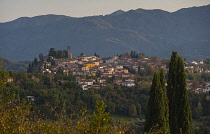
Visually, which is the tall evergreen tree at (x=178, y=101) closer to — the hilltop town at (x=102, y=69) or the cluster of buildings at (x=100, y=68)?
the hilltop town at (x=102, y=69)

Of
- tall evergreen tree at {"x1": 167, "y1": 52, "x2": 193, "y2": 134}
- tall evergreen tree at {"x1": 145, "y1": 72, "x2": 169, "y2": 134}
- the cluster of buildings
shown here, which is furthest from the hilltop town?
tall evergreen tree at {"x1": 145, "y1": 72, "x2": 169, "y2": 134}

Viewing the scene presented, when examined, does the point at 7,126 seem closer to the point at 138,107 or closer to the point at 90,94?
the point at 138,107

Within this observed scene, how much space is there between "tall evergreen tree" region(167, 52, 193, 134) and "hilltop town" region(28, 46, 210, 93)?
4383 cm

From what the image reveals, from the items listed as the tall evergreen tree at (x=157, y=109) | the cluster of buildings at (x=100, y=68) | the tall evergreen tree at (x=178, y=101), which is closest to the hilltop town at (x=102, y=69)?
the cluster of buildings at (x=100, y=68)

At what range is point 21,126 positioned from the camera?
9070 mm

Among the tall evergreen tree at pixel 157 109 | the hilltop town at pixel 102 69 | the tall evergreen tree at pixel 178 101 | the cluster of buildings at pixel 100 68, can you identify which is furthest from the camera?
the cluster of buildings at pixel 100 68

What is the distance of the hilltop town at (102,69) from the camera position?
65.7m

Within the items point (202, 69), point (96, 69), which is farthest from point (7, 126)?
point (202, 69)

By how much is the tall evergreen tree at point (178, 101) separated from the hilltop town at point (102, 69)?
43829mm

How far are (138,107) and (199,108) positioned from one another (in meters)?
7.02

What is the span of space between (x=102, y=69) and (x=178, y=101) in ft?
225

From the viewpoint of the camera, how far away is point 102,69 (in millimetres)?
84188

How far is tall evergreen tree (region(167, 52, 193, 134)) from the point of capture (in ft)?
50.1

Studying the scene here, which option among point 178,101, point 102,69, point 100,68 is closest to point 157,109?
point 178,101
